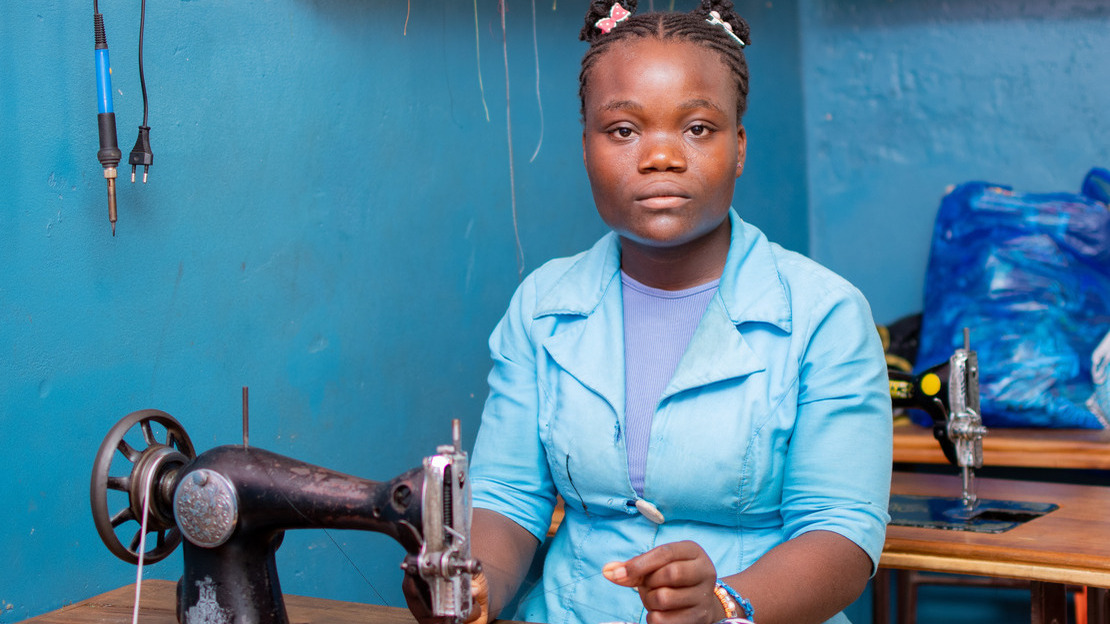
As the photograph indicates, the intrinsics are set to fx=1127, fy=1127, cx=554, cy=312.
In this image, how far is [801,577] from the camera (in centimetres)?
138

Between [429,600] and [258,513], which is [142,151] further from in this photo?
[429,600]

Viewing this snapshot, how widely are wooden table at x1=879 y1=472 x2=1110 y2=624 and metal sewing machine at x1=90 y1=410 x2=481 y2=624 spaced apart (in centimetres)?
96

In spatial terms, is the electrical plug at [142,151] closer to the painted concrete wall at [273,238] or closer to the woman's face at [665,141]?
the painted concrete wall at [273,238]

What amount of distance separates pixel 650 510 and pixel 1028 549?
2.26ft

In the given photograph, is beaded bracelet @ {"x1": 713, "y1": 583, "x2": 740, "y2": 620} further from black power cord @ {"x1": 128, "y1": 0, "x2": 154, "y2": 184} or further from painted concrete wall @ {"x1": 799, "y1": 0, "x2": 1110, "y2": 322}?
painted concrete wall @ {"x1": 799, "y1": 0, "x2": 1110, "y2": 322}

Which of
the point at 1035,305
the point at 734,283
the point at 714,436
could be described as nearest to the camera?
the point at 714,436

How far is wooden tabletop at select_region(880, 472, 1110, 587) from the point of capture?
1.73 metres

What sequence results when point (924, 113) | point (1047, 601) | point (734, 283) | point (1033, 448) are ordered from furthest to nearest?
1. point (924, 113)
2. point (1033, 448)
3. point (1047, 601)
4. point (734, 283)

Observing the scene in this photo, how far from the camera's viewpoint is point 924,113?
370 centimetres

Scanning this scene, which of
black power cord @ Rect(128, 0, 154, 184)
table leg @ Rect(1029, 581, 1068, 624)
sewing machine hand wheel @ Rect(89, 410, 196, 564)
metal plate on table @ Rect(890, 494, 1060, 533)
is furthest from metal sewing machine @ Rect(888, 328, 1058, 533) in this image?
black power cord @ Rect(128, 0, 154, 184)

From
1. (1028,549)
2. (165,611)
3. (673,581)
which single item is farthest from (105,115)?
(1028,549)

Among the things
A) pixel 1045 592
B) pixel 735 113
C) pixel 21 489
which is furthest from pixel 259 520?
pixel 1045 592

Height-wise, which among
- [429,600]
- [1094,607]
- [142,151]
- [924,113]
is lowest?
[1094,607]

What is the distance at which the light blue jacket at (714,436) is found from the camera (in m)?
1.49
